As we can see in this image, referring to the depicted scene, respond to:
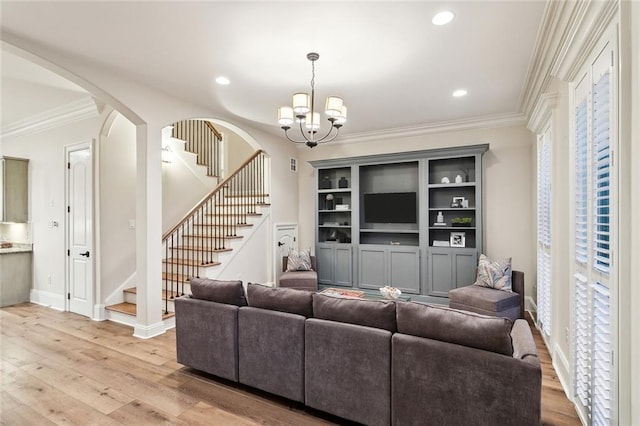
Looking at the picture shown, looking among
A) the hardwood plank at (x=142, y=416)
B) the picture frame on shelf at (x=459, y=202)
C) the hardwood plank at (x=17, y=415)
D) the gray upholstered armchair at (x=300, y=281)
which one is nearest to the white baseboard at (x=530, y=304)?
the picture frame on shelf at (x=459, y=202)

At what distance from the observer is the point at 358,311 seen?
7.23 ft

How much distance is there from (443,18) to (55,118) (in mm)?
5675

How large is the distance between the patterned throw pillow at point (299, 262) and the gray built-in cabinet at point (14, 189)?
15.1ft

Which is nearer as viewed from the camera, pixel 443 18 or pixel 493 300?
pixel 443 18

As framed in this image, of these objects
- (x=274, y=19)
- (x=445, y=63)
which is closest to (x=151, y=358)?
(x=274, y=19)

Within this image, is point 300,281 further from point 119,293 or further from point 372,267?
point 119,293

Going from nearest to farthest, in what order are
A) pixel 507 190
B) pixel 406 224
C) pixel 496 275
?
pixel 496 275, pixel 507 190, pixel 406 224

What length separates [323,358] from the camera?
2.23 meters

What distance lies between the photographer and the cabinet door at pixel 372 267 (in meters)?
5.58

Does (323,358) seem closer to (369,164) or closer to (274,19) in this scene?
(274,19)

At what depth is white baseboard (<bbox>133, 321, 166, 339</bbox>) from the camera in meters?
3.77

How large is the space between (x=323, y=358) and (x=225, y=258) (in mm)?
3105

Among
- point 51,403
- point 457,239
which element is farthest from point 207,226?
point 457,239

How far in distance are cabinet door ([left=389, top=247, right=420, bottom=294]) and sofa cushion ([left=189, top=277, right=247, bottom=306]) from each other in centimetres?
336
